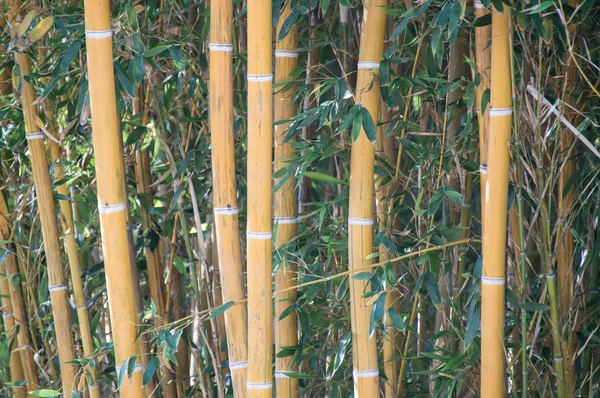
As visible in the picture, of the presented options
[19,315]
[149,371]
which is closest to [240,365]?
[149,371]

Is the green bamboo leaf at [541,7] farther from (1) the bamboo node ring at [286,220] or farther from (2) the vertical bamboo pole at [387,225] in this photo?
(1) the bamboo node ring at [286,220]

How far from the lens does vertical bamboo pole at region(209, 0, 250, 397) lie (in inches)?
59.0

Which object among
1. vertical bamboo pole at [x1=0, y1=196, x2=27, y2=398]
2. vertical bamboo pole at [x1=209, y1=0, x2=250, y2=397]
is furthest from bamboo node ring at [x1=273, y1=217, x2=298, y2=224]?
vertical bamboo pole at [x1=0, y1=196, x2=27, y2=398]

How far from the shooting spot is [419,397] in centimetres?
197

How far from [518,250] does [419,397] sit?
58 centimetres

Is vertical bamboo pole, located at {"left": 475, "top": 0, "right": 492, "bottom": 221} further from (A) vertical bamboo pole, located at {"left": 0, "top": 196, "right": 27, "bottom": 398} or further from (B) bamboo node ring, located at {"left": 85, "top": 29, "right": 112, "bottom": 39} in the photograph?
(A) vertical bamboo pole, located at {"left": 0, "top": 196, "right": 27, "bottom": 398}

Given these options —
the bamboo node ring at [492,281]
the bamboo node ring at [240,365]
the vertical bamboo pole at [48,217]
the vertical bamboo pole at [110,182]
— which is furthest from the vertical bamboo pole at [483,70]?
the vertical bamboo pole at [48,217]

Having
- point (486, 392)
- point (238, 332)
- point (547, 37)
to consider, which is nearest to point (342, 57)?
point (547, 37)

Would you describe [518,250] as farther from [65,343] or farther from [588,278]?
[65,343]

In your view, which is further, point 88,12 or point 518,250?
point 518,250

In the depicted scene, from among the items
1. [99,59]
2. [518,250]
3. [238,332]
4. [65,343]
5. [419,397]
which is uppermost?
[99,59]

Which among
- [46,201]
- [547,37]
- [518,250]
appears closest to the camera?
[547,37]

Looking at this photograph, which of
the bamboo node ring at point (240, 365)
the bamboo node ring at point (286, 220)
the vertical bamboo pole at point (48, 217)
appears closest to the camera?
the bamboo node ring at point (240, 365)

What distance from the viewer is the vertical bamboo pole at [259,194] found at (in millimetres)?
1409
